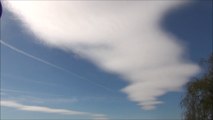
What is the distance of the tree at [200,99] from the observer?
114 feet

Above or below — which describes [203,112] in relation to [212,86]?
below

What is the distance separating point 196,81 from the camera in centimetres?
3631

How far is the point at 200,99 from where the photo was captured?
3559cm

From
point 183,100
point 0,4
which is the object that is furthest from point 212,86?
point 0,4

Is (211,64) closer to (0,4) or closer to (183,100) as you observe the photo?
(183,100)

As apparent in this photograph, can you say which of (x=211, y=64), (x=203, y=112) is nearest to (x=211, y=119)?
(x=203, y=112)

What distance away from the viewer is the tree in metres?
34.6

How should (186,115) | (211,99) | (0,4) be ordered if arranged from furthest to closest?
(186,115) → (211,99) → (0,4)

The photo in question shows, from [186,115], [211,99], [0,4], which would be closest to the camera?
[0,4]

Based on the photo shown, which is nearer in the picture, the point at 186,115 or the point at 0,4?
the point at 0,4

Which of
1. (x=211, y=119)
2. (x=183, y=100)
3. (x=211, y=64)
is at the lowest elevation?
(x=211, y=119)

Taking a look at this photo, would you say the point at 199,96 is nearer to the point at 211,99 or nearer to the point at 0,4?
the point at 211,99

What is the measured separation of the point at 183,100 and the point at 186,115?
5.35 ft

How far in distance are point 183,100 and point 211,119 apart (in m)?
3.81
